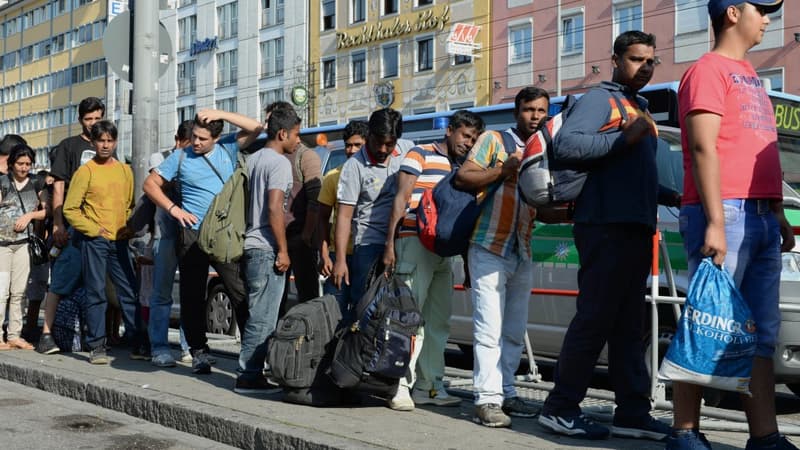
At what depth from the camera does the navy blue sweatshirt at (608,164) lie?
5215 millimetres

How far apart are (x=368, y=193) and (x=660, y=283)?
2112 mm

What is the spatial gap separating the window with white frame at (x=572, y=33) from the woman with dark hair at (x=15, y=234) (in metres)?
32.9

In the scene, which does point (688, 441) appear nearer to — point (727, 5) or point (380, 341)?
point (727, 5)

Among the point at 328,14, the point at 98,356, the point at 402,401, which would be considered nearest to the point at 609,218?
the point at 402,401

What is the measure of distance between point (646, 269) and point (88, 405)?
12.0ft

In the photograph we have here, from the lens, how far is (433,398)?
6617 millimetres

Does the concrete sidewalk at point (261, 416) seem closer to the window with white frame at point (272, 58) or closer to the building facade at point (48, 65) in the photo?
the window with white frame at point (272, 58)

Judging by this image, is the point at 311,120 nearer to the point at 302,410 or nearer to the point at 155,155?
the point at 155,155

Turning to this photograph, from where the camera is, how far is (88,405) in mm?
7266

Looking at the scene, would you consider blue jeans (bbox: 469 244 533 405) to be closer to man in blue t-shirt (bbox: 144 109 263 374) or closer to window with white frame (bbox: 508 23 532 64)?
man in blue t-shirt (bbox: 144 109 263 374)

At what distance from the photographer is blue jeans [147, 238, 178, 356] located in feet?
27.2

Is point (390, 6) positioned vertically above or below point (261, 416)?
above

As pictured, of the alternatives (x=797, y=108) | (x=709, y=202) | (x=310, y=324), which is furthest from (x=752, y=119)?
(x=797, y=108)

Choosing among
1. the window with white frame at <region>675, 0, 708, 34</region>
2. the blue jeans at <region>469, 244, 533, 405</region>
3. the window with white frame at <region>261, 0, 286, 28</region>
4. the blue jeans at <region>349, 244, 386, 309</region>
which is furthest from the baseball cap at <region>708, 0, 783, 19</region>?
the window with white frame at <region>261, 0, 286, 28</region>
